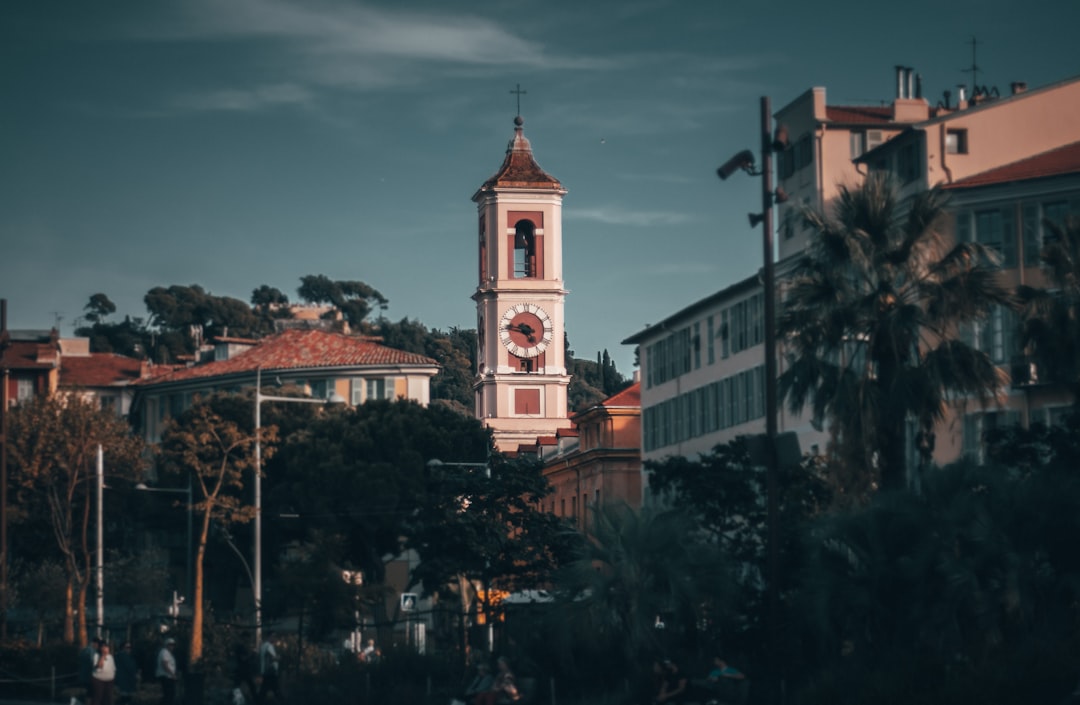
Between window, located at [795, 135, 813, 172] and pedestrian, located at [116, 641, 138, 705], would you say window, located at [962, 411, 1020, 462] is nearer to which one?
window, located at [795, 135, 813, 172]

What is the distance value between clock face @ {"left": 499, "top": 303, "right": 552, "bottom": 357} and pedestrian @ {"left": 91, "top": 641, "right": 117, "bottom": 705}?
3414 inches

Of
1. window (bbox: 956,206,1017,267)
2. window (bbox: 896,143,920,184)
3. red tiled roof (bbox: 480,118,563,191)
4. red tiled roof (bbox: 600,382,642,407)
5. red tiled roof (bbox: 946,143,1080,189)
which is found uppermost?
red tiled roof (bbox: 480,118,563,191)

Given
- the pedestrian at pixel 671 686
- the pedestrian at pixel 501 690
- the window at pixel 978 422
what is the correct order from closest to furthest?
the pedestrian at pixel 671 686, the pedestrian at pixel 501 690, the window at pixel 978 422

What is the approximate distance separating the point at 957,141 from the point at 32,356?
72.4 meters

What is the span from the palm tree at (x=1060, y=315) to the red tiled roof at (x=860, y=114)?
73.6 feet

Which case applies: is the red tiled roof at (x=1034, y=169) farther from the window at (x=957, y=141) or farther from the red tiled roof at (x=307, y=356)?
the red tiled roof at (x=307, y=356)

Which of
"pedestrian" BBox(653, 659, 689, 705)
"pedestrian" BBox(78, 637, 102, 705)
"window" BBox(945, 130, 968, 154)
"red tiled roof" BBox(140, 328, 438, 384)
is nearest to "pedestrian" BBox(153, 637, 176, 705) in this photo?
"pedestrian" BBox(78, 637, 102, 705)

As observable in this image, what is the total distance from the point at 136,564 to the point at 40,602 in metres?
10.6

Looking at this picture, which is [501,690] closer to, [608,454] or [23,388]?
[608,454]

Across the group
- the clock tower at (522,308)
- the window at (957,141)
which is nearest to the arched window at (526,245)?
the clock tower at (522,308)

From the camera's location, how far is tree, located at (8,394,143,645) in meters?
72.9

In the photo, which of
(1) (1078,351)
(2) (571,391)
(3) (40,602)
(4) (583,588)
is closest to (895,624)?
(4) (583,588)

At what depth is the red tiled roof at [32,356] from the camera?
112894mm

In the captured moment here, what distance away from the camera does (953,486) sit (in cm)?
3309
